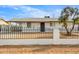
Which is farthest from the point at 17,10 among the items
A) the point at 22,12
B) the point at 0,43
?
the point at 0,43

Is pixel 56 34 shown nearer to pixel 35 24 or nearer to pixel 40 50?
pixel 40 50

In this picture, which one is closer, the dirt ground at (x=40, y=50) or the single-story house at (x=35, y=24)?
the dirt ground at (x=40, y=50)

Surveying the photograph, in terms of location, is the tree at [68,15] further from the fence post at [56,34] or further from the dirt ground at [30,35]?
the dirt ground at [30,35]

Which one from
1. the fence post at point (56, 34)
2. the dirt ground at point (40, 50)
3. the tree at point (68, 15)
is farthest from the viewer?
the tree at point (68, 15)

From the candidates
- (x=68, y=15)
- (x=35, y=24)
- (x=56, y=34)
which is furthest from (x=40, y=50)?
(x=35, y=24)

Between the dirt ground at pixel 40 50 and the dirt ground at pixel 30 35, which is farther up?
the dirt ground at pixel 30 35

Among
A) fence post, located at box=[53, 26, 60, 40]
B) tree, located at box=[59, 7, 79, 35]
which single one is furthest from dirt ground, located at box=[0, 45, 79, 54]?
tree, located at box=[59, 7, 79, 35]

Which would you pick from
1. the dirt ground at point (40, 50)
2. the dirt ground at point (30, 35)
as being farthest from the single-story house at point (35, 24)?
the dirt ground at point (40, 50)

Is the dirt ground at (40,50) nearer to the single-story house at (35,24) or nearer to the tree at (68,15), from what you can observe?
the single-story house at (35,24)

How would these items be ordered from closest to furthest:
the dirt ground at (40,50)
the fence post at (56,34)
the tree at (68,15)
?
the dirt ground at (40,50) < the fence post at (56,34) < the tree at (68,15)

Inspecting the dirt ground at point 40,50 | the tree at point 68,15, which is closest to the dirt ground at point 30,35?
the tree at point 68,15

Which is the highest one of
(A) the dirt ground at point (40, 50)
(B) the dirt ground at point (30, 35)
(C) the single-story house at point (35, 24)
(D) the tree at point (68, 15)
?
(D) the tree at point (68, 15)
